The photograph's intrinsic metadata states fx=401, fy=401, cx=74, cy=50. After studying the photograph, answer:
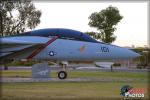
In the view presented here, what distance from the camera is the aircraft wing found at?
2162 cm

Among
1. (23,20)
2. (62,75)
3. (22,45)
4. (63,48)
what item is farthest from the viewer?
(23,20)

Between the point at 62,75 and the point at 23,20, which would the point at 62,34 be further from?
the point at 23,20

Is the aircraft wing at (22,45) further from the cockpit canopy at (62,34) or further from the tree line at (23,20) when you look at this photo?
the tree line at (23,20)

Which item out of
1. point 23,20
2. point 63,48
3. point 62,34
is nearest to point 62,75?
point 63,48

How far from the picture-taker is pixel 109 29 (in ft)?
156

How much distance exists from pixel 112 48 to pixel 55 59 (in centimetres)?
325

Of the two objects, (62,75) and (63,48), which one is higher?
(63,48)

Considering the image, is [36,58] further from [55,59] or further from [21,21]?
[21,21]

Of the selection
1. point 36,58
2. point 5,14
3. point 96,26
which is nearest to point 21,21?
point 5,14

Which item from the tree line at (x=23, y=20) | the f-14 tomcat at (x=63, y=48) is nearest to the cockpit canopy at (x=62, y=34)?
the f-14 tomcat at (x=63, y=48)

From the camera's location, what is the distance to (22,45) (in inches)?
855

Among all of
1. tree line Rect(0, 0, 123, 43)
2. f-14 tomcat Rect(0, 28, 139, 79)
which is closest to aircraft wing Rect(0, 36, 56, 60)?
f-14 tomcat Rect(0, 28, 139, 79)

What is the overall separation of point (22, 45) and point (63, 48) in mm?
2256

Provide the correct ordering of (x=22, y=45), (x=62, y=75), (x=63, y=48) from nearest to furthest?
(x=22, y=45), (x=63, y=48), (x=62, y=75)
